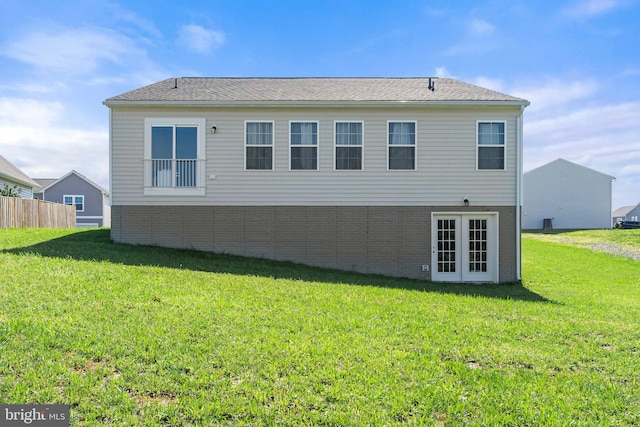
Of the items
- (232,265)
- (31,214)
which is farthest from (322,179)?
(31,214)

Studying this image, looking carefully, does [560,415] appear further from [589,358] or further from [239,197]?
[239,197]

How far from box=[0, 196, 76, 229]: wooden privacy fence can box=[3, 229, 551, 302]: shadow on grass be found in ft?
20.7

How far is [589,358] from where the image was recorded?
486 centimetres

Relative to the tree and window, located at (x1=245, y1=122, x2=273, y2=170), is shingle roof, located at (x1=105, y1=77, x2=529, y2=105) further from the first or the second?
the tree

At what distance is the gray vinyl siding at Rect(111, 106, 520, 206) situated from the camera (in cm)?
1198

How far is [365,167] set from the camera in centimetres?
1204

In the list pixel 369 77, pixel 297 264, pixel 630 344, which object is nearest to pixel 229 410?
pixel 630 344

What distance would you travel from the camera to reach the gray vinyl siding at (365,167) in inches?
472

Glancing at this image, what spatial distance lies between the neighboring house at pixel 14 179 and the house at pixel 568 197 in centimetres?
4007

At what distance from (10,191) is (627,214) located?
76472mm

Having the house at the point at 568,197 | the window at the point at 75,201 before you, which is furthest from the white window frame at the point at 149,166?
the house at the point at 568,197

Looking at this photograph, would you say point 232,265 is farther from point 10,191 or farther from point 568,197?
point 568,197

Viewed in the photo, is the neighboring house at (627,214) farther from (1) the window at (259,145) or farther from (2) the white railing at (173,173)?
(2) the white railing at (173,173)

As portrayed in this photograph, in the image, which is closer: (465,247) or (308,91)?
(465,247)
